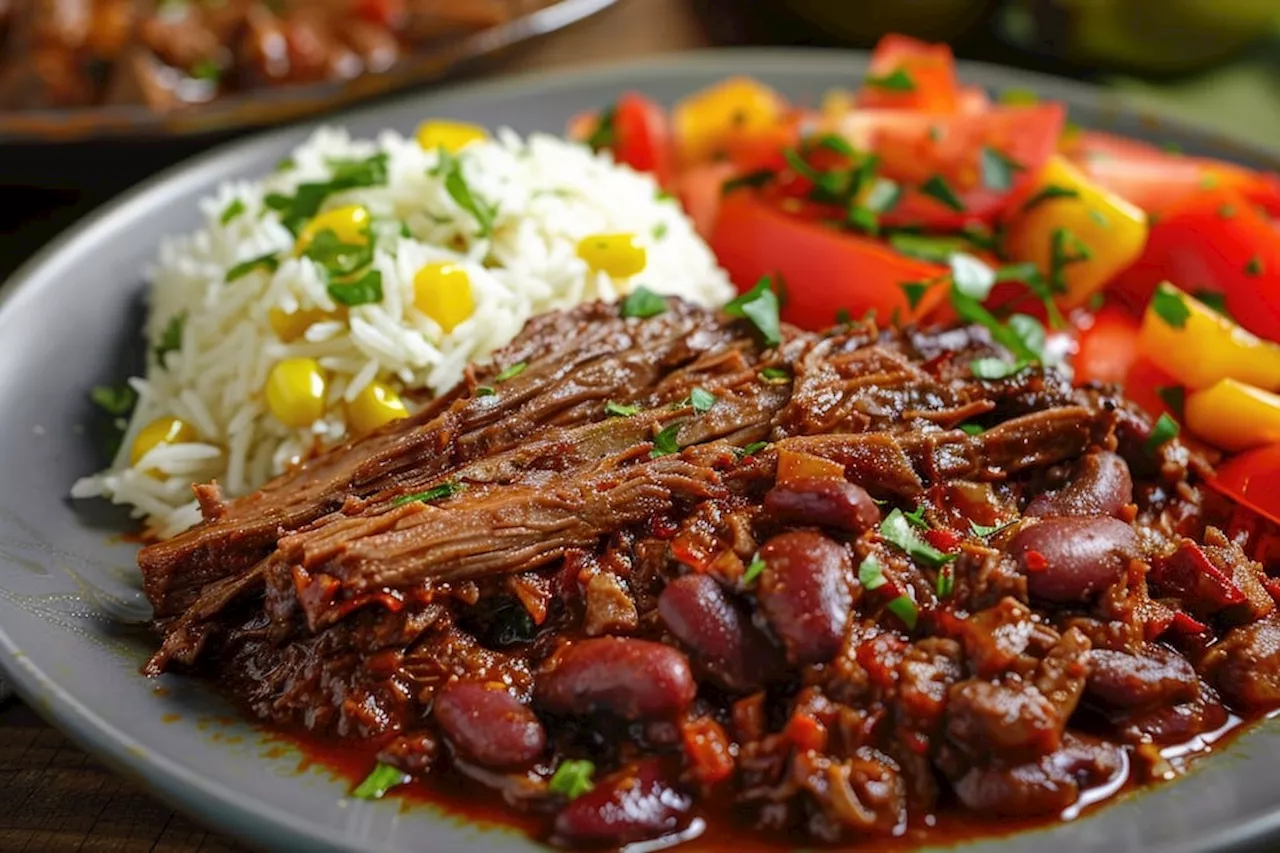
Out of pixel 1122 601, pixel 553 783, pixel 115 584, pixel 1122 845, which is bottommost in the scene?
pixel 115 584

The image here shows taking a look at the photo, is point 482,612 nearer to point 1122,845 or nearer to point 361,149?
point 1122,845

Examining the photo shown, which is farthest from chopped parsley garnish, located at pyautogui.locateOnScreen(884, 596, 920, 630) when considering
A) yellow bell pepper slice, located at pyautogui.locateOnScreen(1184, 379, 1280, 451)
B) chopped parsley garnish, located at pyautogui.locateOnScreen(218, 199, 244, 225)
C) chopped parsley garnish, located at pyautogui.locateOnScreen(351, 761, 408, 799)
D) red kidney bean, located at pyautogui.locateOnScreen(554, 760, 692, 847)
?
chopped parsley garnish, located at pyautogui.locateOnScreen(218, 199, 244, 225)

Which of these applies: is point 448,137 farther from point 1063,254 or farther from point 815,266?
point 1063,254

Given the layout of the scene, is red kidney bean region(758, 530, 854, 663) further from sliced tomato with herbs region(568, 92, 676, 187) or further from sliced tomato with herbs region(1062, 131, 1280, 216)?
sliced tomato with herbs region(568, 92, 676, 187)

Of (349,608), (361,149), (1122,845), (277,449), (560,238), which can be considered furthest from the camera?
(361,149)

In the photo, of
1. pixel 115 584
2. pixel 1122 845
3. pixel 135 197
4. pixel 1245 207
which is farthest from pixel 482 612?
pixel 1245 207

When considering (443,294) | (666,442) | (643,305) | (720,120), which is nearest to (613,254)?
(643,305)
